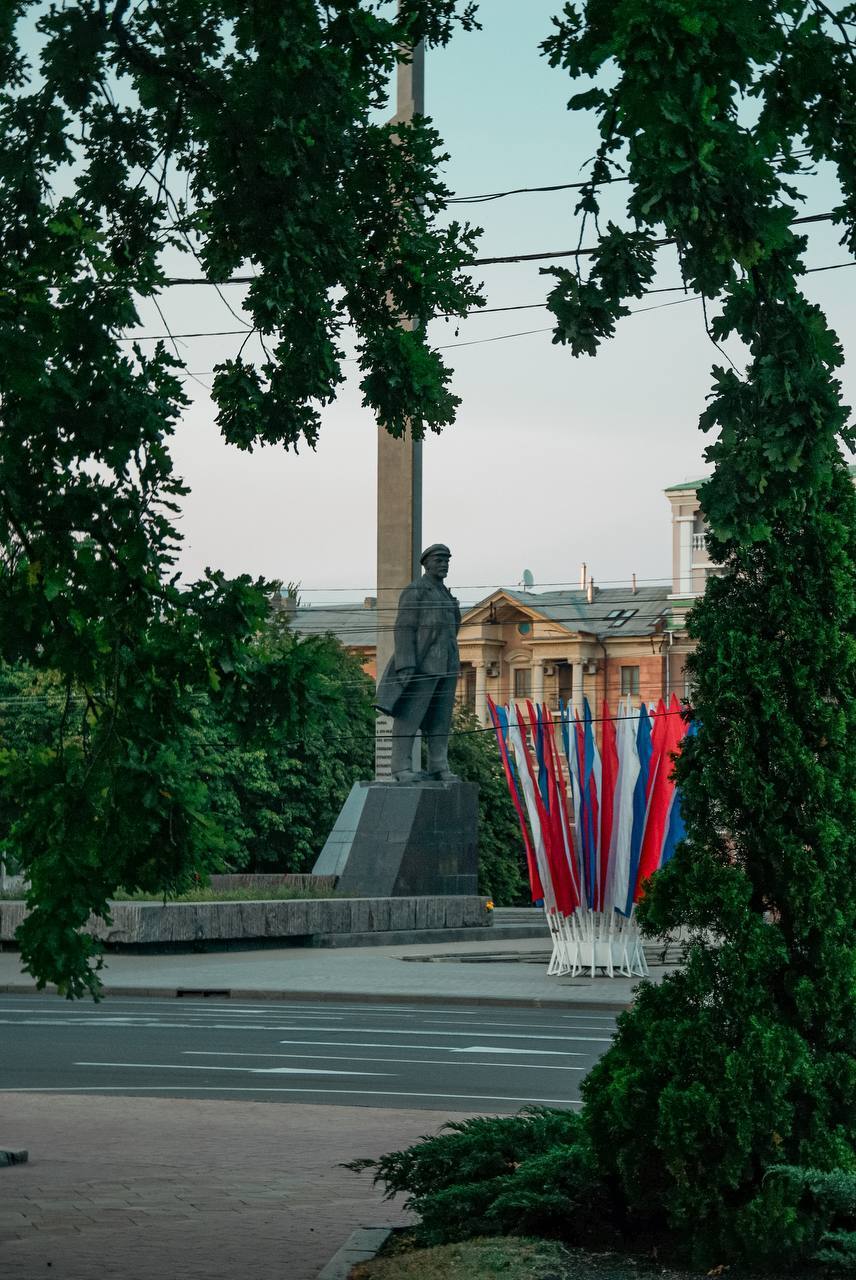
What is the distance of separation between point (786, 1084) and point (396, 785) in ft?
88.4

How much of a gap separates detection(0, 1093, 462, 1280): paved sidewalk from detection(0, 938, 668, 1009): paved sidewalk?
8469 mm

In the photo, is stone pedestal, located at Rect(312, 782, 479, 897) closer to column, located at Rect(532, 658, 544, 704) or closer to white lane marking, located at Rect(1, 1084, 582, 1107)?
white lane marking, located at Rect(1, 1084, 582, 1107)

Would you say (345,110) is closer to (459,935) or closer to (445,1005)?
(445,1005)

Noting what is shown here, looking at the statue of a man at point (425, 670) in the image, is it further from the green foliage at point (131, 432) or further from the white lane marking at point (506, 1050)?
the green foliage at point (131, 432)

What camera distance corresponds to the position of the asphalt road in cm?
1266

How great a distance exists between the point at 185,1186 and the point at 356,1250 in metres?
2.31

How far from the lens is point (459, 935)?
32000mm

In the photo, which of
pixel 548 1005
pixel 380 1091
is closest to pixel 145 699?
pixel 380 1091

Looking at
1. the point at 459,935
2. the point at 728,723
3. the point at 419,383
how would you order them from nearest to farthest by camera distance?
the point at 728,723 < the point at 419,383 < the point at 459,935

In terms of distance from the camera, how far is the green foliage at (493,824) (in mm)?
48188

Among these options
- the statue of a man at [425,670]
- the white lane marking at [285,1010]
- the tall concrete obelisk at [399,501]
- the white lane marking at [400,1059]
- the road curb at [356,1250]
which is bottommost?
the white lane marking at [285,1010]

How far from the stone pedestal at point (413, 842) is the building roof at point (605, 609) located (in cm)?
4849

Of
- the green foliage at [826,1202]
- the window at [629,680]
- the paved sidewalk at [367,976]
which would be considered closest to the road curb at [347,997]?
the paved sidewalk at [367,976]


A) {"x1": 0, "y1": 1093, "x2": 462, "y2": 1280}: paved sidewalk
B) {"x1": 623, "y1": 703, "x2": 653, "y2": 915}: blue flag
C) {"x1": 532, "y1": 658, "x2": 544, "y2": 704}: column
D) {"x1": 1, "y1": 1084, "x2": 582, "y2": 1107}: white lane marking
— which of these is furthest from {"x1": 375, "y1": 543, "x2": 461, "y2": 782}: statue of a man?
{"x1": 532, "y1": 658, "x2": 544, "y2": 704}: column
